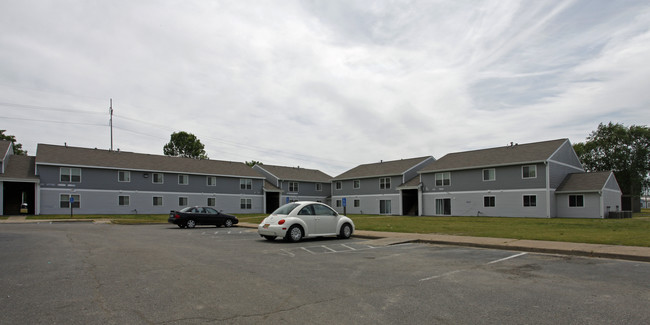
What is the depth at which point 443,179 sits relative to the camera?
47.3 meters

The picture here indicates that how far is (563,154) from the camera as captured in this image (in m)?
41.2

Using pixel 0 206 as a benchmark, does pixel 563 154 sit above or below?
above

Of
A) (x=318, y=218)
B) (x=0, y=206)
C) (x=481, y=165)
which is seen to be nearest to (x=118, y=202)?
(x=0, y=206)

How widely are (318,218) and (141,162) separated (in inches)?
1479

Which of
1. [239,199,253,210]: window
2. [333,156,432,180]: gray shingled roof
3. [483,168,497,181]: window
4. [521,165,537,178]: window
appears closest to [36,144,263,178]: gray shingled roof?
[239,199,253,210]: window

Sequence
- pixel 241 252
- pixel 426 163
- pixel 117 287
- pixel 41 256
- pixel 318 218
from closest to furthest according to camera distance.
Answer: pixel 117 287 → pixel 41 256 → pixel 241 252 → pixel 318 218 → pixel 426 163

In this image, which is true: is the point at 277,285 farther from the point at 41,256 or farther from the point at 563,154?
the point at 563,154

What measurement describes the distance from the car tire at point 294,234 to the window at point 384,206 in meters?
38.5

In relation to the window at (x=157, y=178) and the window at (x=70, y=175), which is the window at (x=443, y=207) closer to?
the window at (x=157, y=178)

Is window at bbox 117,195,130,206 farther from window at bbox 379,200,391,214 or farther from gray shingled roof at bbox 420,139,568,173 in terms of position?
gray shingled roof at bbox 420,139,568,173

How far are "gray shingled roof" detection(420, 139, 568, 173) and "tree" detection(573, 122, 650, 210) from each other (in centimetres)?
2689

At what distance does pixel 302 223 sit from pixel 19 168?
37562 mm

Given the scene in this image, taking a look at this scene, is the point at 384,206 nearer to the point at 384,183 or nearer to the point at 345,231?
the point at 384,183

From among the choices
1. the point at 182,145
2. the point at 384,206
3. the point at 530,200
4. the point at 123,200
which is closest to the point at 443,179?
the point at 384,206
